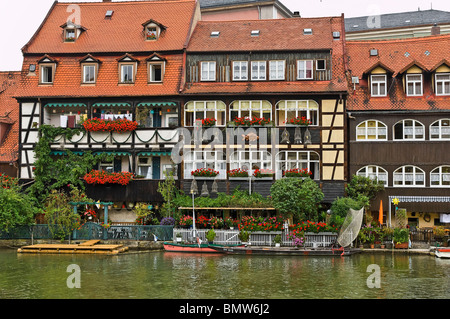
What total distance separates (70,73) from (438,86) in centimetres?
2564

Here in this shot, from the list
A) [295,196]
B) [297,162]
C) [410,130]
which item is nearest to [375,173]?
[410,130]

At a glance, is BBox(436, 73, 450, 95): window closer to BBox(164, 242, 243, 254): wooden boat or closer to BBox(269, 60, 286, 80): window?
BBox(269, 60, 286, 80): window

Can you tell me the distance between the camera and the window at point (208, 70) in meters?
43.8

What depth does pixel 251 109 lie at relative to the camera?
1672 inches

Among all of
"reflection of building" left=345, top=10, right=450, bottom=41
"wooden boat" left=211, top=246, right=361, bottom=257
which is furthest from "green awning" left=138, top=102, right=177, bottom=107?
"reflection of building" left=345, top=10, right=450, bottom=41

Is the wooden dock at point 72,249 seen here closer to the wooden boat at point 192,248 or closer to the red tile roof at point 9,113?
the wooden boat at point 192,248

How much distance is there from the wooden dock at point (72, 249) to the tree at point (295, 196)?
32.1ft

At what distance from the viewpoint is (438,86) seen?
138 feet

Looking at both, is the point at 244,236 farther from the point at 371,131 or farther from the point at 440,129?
the point at 440,129

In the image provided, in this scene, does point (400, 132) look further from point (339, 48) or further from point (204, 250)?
point (204, 250)

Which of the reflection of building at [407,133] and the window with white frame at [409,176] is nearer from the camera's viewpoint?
the reflection of building at [407,133]

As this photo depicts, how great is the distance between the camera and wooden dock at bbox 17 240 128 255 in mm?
37031

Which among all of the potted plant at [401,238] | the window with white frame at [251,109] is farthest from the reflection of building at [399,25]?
the potted plant at [401,238]
